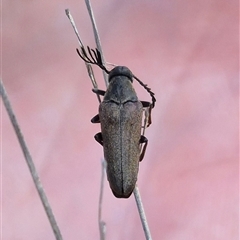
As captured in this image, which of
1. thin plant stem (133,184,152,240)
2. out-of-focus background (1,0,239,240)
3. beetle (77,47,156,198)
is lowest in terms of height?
thin plant stem (133,184,152,240)

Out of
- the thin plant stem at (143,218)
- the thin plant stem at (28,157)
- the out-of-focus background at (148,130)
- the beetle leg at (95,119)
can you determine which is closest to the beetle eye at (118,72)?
the beetle leg at (95,119)

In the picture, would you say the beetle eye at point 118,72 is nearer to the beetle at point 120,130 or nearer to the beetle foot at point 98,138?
the beetle at point 120,130

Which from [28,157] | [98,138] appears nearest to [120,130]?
[98,138]

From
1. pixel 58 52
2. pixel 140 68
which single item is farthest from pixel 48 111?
pixel 140 68

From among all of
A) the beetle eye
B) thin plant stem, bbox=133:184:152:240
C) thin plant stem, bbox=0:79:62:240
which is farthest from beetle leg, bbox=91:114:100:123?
thin plant stem, bbox=0:79:62:240

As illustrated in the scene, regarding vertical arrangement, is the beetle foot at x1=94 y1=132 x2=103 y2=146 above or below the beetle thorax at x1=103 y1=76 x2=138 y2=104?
below

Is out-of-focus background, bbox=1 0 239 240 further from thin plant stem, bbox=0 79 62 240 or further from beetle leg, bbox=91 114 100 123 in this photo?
thin plant stem, bbox=0 79 62 240
